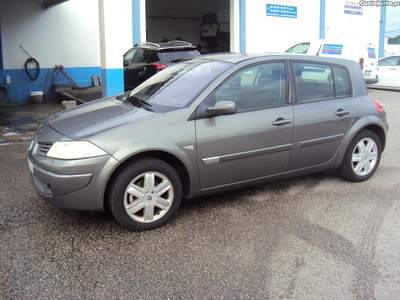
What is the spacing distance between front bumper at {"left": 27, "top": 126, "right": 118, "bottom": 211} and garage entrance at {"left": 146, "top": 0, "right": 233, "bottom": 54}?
19053 millimetres

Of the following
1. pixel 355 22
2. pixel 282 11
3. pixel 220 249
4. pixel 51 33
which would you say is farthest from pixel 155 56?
pixel 355 22

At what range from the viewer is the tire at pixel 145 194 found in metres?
3.40

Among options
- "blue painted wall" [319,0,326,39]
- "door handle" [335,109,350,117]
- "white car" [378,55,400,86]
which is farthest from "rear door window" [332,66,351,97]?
"white car" [378,55,400,86]

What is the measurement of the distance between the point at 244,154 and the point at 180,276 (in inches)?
57.9

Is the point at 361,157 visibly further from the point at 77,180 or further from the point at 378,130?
the point at 77,180

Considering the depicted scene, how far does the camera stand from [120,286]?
9.08ft

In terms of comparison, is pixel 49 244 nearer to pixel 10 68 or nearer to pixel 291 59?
pixel 291 59

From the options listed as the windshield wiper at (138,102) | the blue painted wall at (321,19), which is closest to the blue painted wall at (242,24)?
the blue painted wall at (321,19)

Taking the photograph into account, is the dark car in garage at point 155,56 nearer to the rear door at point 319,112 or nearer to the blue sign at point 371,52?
the rear door at point 319,112

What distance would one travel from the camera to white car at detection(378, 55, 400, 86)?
15906mm

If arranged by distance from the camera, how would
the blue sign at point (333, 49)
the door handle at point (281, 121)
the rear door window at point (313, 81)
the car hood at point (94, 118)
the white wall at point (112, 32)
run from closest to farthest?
1. the car hood at point (94, 118)
2. the door handle at point (281, 121)
3. the rear door window at point (313, 81)
4. the white wall at point (112, 32)
5. the blue sign at point (333, 49)

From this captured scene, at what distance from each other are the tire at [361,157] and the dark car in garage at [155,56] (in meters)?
5.95

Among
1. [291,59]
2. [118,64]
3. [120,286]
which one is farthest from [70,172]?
[118,64]

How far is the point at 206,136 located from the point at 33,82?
34.9 ft
